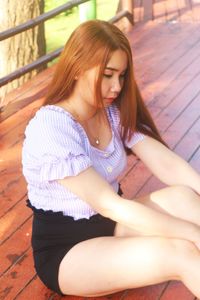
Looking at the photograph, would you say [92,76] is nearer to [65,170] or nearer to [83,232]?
[65,170]

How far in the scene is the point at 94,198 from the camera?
170cm

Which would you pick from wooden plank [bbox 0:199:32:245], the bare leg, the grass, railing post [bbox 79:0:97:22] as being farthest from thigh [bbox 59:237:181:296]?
the grass

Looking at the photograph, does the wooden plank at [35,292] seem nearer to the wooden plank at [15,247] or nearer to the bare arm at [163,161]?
the wooden plank at [15,247]

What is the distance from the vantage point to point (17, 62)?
15.9 feet

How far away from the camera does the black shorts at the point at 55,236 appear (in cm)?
185

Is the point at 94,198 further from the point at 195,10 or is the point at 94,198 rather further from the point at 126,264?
the point at 195,10

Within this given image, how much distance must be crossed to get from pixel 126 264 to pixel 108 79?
556mm

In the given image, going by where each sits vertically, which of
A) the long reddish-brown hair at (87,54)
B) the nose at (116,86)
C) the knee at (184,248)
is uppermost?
the long reddish-brown hair at (87,54)

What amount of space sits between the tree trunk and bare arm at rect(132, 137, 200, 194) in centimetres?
269

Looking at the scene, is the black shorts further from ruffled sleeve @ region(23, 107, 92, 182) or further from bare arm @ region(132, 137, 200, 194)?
bare arm @ region(132, 137, 200, 194)

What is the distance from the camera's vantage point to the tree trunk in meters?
4.61

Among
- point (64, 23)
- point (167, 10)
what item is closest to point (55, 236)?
point (167, 10)

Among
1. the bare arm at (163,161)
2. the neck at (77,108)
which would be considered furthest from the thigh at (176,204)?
the neck at (77,108)

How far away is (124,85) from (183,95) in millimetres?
2090
